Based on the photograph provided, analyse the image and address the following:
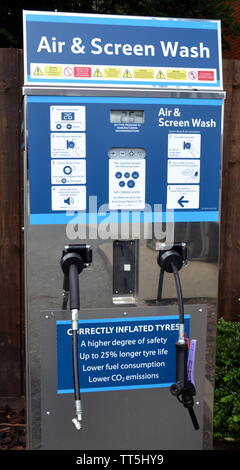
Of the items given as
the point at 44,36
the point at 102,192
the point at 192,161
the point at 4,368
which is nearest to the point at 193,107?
the point at 192,161

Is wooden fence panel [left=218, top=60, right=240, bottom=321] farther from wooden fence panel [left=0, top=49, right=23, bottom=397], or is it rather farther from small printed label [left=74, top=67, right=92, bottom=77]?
small printed label [left=74, top=67, right=92, bottom=77]

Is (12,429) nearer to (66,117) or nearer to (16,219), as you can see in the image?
(16,219)

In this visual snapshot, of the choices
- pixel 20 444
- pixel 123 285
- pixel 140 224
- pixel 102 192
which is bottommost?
pixel 20 444

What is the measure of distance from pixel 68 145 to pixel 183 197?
19.3 inches

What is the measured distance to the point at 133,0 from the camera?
175 inches

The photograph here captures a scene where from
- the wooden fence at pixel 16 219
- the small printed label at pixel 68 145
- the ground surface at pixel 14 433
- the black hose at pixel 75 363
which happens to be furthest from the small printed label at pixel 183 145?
the ground surface at pixel 14 433

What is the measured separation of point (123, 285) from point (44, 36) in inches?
39.3

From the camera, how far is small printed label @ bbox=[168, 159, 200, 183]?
1.99m

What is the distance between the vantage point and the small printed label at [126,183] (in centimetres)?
195

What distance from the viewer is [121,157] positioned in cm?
195

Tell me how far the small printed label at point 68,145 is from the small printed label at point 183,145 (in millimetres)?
339

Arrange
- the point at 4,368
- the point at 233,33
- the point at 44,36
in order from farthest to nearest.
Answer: the point at 233,33 → the point at 4,368 → the point at 44,36

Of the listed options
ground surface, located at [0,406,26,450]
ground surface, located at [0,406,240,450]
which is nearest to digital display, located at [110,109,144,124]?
ground surface, located at [0,406,240,450]

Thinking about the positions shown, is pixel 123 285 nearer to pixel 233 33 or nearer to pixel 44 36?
pixel 44 36
